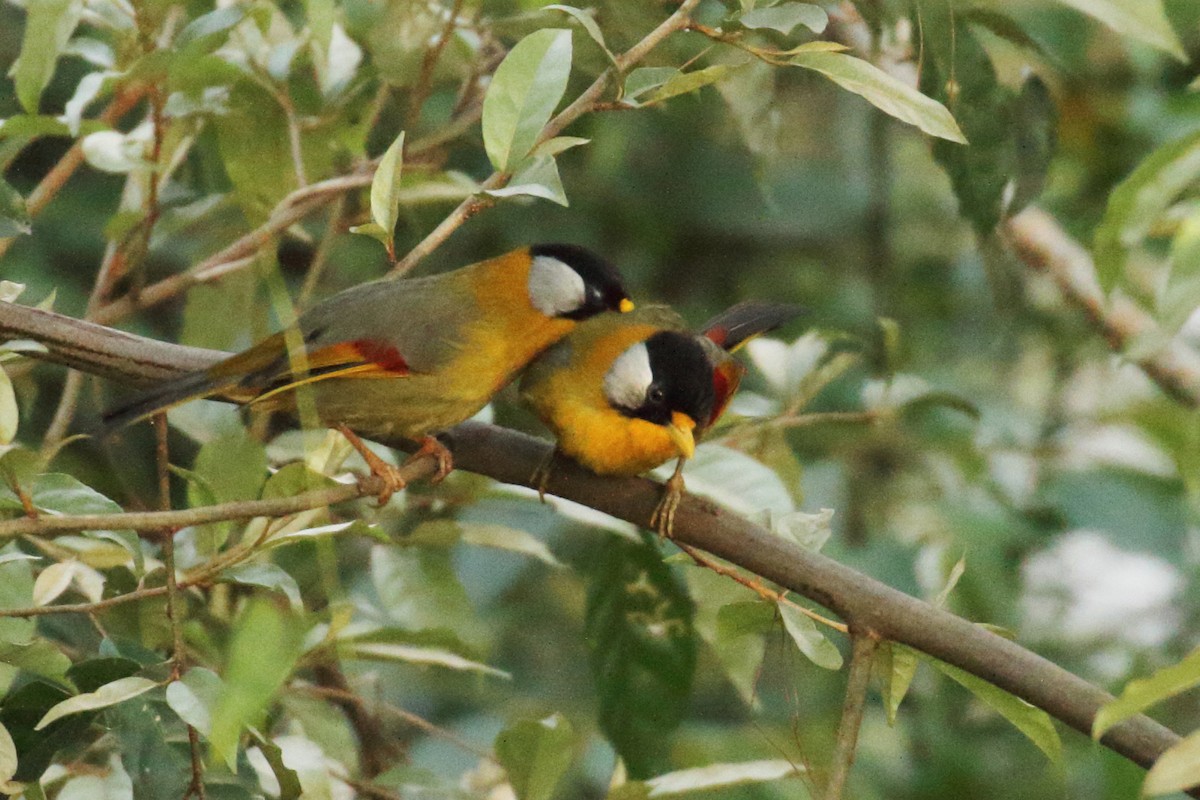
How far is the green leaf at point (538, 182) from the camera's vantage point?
1.48 metres

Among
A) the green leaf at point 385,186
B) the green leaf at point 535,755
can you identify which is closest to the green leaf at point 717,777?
the green leaf at point 535,755

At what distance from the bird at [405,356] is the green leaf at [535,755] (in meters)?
0.41

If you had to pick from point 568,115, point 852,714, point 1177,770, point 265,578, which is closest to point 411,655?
point 265,578

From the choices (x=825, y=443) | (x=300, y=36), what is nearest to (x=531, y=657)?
(x=825, y=443)

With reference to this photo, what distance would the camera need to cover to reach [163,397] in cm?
169

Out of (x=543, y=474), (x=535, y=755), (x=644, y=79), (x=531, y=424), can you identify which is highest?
(x=644, y=79)

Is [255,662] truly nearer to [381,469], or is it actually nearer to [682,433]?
[381,469]

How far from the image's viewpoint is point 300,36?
227 centimetres

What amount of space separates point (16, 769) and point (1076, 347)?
3.53 metres

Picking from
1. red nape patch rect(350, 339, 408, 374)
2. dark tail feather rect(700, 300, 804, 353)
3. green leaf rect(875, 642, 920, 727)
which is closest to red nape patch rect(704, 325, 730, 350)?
dark tail feather rect(700, 300, 804, 353)

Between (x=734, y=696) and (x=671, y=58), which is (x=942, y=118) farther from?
(x=734, y=696)

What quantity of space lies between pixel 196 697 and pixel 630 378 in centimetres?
112

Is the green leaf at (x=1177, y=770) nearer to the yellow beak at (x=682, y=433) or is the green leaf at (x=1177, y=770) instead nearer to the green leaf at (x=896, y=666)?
the green leaf at (x=896, y=666)

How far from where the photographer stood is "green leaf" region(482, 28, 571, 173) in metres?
1.54
